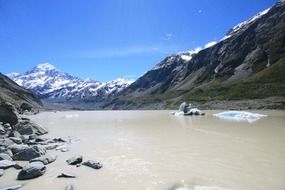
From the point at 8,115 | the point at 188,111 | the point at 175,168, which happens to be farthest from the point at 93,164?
the point at 188,111

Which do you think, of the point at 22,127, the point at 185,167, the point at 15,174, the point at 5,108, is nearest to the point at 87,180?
the point at 15,174

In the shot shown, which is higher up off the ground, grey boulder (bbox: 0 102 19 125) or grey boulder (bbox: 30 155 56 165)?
grey boulder (bbox: 0 102 19 125)

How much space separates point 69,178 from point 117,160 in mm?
5732

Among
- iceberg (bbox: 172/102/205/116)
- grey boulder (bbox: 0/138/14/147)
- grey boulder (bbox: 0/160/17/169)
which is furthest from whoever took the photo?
iceberg (bbox: 172/102/205/116)

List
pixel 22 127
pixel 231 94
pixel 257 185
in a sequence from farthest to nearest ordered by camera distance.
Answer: pixel 231 94
pixel 22 127
pixel 257 185

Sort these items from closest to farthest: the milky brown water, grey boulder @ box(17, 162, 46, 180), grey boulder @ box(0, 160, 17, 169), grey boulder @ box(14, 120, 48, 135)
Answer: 1. the milky brown water
2. grey boulder @ box(17, 162, 46, 180)
3. grey boulder @ box(0, 160, 17, 169)
4. grey boulder @ box(14, 120, 48, 135)

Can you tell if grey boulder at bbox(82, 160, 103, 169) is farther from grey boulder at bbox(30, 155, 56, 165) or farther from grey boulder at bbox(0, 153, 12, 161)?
grey boulder at bbox(0, 153, 12, 161)

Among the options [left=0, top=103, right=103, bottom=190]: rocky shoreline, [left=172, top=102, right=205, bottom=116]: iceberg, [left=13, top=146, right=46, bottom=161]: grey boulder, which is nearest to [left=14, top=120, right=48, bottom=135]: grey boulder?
[left=0, top=103, right=103, bottom=190]: rocky shoreline

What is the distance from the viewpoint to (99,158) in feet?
81.1

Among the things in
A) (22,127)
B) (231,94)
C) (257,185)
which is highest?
(231,94)

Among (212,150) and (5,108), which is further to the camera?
(5,108)

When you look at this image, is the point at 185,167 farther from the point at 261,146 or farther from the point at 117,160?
the point at 261,146

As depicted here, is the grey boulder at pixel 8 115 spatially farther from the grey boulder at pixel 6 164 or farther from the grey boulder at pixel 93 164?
the grey boulder at pixel 93 164

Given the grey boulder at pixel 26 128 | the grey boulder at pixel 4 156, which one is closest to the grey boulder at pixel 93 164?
the grey boulder at pixel 4 156
